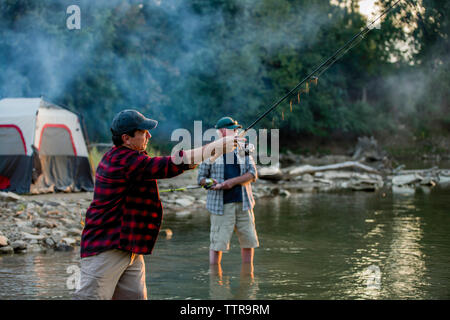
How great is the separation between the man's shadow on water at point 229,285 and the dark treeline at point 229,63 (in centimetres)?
959

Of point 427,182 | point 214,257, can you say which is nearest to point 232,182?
point 214,257

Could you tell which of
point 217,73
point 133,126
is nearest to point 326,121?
point 217,73

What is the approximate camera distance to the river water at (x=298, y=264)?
614cm

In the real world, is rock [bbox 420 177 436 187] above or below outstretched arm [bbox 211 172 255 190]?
above

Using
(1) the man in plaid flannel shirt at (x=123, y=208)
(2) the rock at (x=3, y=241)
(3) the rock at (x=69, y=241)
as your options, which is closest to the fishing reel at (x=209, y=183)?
(1) the man in plaid flannel shirt at (x=123, y=208)

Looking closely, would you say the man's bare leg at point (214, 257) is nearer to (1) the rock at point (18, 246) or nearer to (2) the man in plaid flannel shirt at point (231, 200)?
(2) the man in plaid flannel shirt at point (231, 200)

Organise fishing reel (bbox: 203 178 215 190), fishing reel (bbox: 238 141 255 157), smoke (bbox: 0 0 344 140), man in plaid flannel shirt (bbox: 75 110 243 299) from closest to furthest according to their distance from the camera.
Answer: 1. man in plaid flannel shirt (bbox: 75 110 243 299)
2. fishing reel (bbox: 238 141 255 157)
3. fishing reel (bbox: 203 178 215 190)
4. smoke (bbox: 0 0 344 140)

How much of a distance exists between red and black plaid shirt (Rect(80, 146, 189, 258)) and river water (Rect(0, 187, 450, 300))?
2.34 metres

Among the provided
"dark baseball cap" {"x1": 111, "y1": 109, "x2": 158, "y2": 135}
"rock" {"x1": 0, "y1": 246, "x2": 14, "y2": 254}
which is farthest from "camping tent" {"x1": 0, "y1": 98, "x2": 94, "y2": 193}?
"dark baseball cap" {"x1": 111, "y1": 109, "x2": 158, "y2": 135}

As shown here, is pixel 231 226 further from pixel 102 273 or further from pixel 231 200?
pixel 102 273

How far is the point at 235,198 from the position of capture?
21.4 ft

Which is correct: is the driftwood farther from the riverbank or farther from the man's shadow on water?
the man's shadow on water

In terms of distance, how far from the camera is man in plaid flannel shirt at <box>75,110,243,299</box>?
3.74 meters

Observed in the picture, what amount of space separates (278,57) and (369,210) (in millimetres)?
27860
